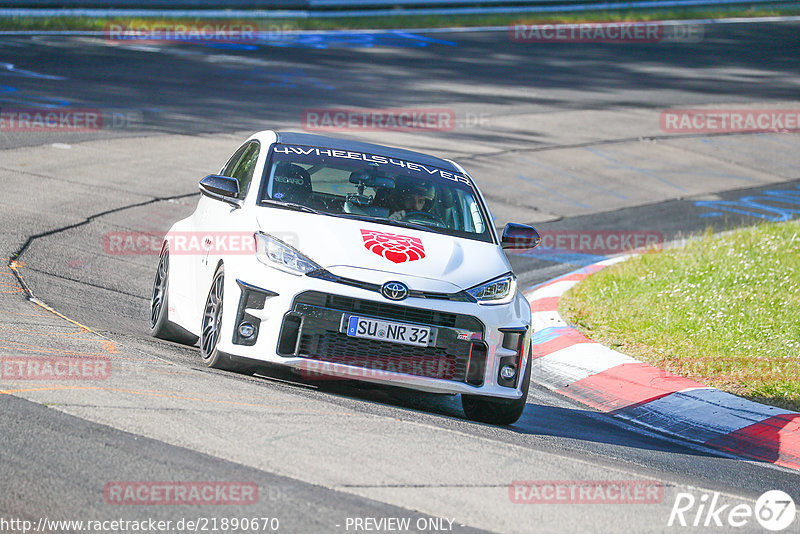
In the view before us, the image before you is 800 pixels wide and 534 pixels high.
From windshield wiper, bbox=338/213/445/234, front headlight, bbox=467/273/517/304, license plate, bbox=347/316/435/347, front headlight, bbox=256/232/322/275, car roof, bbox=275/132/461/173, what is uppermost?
car roof, bbox=275/132/461/173

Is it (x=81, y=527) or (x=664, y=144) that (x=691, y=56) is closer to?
(x=664, y=144)

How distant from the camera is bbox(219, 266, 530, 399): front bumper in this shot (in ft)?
21.0

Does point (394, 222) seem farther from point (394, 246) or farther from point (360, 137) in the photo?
point (360, 137)

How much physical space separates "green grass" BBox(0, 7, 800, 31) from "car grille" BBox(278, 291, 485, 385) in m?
21.6

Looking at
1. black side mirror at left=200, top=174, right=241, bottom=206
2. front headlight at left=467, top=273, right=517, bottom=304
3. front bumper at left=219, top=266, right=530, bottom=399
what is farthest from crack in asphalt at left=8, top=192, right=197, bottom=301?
front headlight at left=467, top=273, right=517, bottom=304

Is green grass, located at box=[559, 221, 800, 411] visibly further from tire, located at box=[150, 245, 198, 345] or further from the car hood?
tire, located at box=[150, 245, 198, 345]

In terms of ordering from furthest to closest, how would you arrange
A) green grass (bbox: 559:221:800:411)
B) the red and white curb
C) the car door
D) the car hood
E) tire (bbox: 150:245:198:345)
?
green grass (bbox: 559:221:800:411)
tire (bbox: 150:245:198:345)
the red and white curb
the car door
the car hood

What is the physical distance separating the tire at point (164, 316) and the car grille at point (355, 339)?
1.42 meters

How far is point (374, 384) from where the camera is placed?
260 inches

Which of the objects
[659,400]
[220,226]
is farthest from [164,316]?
[659,400]

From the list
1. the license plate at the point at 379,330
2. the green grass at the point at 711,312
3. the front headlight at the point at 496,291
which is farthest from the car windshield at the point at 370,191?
the green grass at the point at 711,312

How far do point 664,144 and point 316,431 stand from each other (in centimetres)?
1676

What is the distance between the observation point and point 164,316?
7.97 metres

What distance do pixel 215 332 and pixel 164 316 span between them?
1.24m
